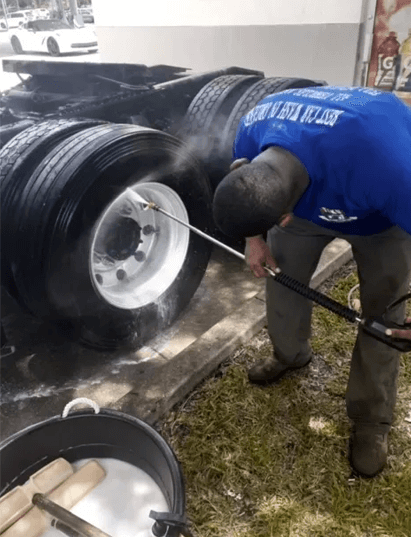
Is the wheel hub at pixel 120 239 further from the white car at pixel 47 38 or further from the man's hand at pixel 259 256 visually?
the white car at pixel 47 38

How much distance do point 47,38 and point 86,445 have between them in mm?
3171

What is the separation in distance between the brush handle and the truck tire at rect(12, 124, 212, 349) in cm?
85

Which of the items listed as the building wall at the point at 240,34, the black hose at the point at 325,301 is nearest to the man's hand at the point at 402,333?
the black hose at the point at 325,301

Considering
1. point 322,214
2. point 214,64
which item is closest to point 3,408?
point 322,214

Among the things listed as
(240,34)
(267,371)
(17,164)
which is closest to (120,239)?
(17,164)

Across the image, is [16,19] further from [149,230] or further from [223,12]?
[223,12]

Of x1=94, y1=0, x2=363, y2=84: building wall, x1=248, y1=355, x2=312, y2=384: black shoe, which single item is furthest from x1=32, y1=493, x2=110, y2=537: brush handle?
x1=94, y1=0, x2=363, y2=84: building wall

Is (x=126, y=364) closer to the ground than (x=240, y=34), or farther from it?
closer to the ground

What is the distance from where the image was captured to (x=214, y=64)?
421cm

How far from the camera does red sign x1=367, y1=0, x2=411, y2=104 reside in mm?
3590

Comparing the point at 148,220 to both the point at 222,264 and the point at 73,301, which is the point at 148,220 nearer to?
the point at 73,301

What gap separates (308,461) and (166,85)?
2.55 meters

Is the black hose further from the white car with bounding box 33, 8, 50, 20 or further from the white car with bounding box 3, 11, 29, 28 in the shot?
the white car with bounding box 33, 8, 50, 20

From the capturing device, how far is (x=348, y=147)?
1380mm
